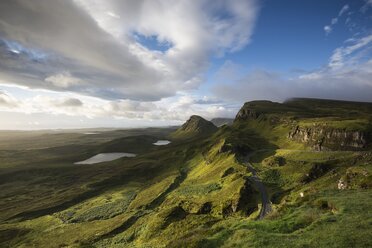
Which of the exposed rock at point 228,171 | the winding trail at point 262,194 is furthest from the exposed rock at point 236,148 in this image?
the winding trail at point 262,194

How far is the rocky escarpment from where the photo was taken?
4343 inches

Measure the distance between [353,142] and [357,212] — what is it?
8594 cm

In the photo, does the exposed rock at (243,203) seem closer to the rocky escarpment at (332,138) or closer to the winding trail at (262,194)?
the winding trail at (262,194)

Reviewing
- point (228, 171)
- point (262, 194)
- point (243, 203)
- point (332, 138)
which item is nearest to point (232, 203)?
point (243, 203)

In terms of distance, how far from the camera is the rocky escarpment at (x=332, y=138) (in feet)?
362

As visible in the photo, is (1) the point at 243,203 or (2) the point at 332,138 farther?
(2) the point at 332,138

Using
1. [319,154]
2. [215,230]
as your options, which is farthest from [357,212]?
[319,154]

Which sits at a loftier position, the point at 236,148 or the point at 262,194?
the point at 236,148

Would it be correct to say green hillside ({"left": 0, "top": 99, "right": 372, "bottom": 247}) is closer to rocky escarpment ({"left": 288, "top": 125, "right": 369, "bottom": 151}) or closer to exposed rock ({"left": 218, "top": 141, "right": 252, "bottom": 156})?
→ rocky escarpment ({"left": 288, "top": 125, "right": 369, "bottom": 151})

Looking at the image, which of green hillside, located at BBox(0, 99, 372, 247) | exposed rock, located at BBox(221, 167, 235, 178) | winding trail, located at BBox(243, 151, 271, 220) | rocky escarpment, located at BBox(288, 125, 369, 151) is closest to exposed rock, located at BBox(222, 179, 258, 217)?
green hillside, located at BBox(0, 99, 372, 247)

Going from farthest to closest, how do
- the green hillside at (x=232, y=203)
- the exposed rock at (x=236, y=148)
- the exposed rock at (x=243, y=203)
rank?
the exposed rock at (x=236, y=148)
the exposed rock at (x=243, y=203)
the green hillside at (x=232, y=203)

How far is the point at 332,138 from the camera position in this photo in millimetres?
118875

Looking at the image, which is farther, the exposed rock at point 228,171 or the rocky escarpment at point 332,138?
the rocky escarpment at point 332,138

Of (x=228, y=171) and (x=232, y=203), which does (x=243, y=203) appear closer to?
(x=232, y=203)
